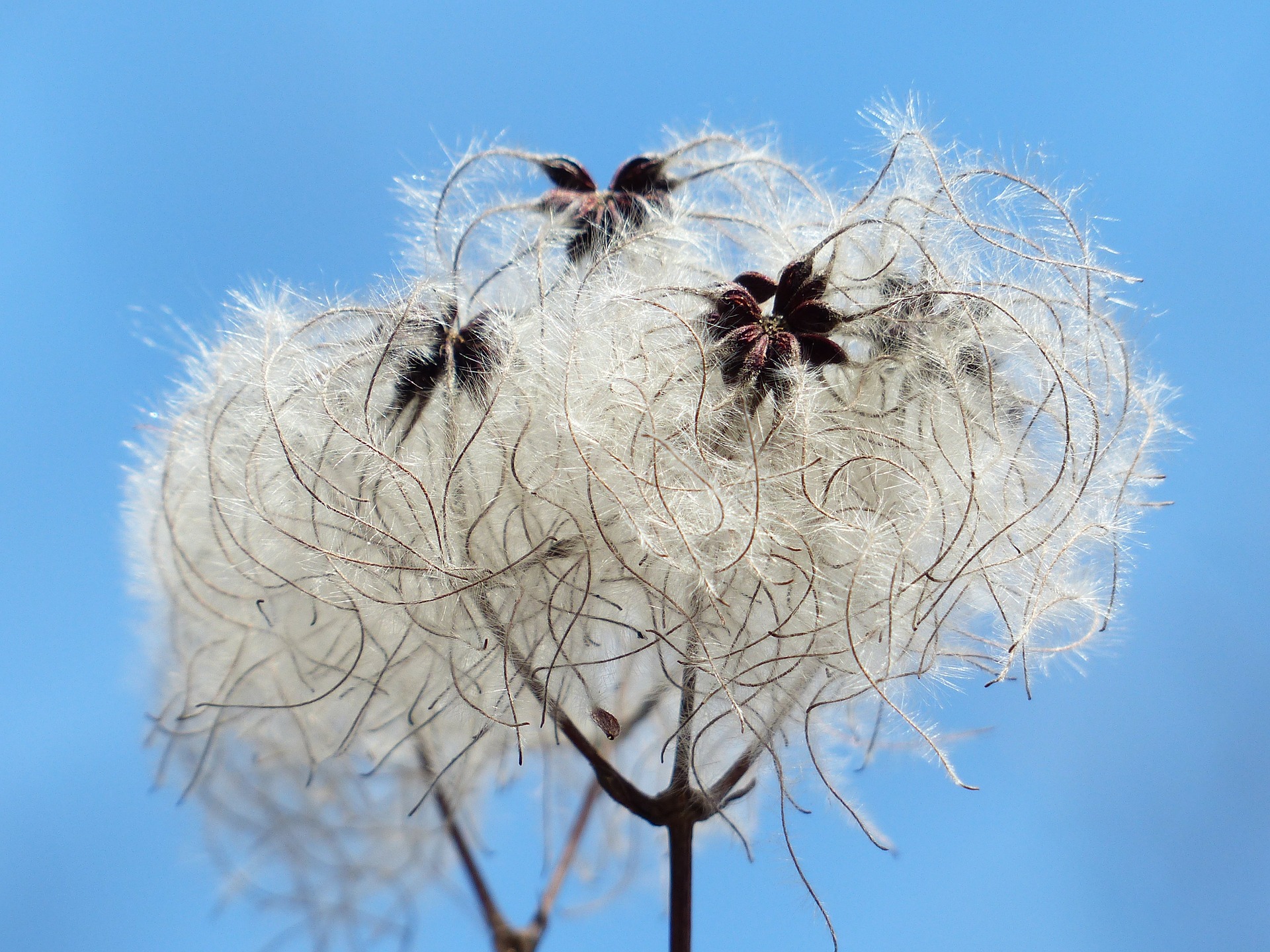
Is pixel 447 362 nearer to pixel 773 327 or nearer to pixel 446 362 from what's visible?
pixel 446 362

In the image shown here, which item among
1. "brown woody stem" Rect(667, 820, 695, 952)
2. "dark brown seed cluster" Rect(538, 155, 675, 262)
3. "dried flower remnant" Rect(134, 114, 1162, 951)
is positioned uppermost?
"dark brown seed cluster" Rect(538, 155, 675, 262)

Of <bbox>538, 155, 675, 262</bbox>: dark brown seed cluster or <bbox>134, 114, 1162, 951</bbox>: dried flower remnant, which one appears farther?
<bbox>538, 155, 675, 262</bbox>: dark brown seed cluster

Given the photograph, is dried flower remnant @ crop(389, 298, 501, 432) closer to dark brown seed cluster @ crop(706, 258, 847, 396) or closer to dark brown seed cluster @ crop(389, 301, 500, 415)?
dark brown seed cluster @ crop(389, 301, 500, 415)

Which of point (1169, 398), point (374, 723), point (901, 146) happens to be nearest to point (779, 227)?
point (901, 146)

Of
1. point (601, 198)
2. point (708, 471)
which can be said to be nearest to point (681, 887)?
point (708, 471)

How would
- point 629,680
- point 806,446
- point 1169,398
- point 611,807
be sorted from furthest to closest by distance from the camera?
point 611,807
point 629,680
point 1169,398
point 806,446

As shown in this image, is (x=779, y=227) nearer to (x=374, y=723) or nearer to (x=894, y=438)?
(x=894, y=438)

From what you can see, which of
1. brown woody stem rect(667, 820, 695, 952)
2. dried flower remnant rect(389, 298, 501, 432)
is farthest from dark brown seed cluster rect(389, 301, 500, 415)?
brown woody stem rect(667, 820, 695, 952)
